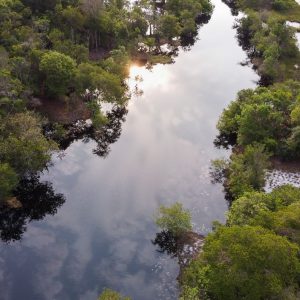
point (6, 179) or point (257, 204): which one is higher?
point (6, 179)

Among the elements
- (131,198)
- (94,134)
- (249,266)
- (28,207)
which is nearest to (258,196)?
(249,266)

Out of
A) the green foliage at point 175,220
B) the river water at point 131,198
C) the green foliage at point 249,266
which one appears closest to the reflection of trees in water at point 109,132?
the river water at point 131,198

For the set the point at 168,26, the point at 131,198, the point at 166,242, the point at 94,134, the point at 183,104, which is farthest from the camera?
the point at 168,26

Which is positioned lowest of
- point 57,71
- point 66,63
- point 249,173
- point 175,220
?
point 175,220

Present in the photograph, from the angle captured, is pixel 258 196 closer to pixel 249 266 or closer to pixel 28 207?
pixel 249 266

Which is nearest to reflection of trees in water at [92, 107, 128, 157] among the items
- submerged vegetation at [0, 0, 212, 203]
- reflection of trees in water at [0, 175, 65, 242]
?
submerged vegetation at [0, 0, 212, 203]

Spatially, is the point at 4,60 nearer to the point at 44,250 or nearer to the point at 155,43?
the point at 44,250

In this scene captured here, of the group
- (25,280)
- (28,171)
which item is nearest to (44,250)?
(25,280)
